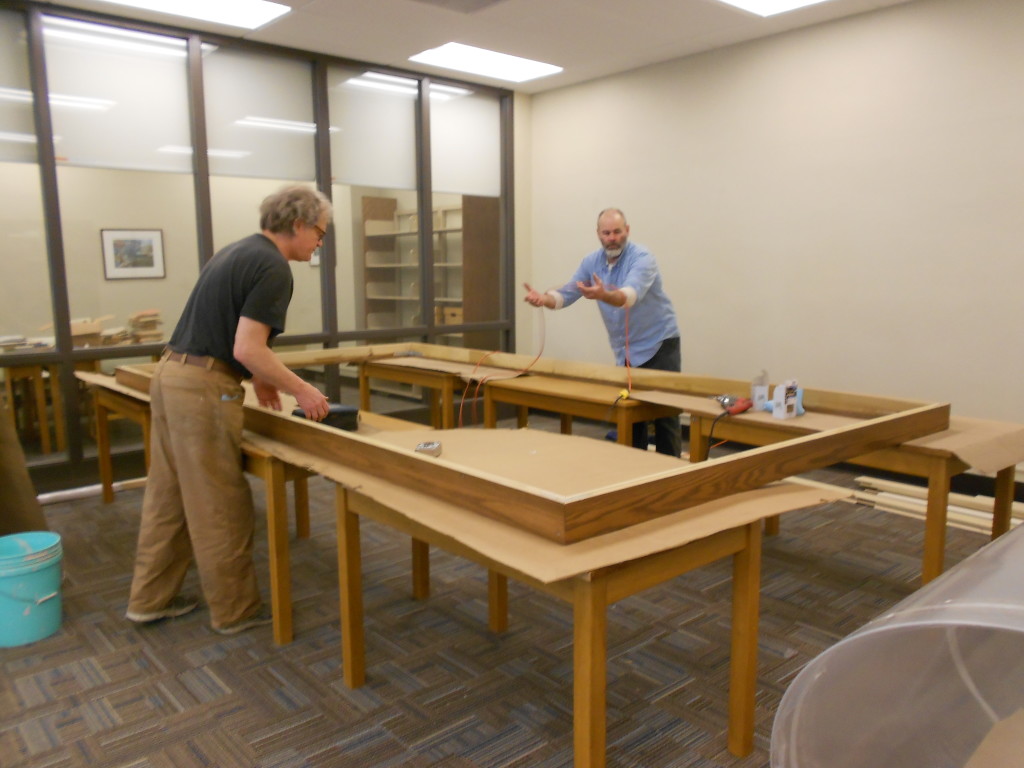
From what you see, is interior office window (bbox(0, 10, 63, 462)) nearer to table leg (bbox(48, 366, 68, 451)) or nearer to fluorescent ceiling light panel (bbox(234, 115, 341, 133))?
table leg (bbox(48, 366, 68, 451))

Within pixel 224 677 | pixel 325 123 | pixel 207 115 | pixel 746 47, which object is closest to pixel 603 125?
pixel 746 47

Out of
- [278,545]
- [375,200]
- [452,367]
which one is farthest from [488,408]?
[375,200]

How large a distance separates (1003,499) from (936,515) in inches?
19.5

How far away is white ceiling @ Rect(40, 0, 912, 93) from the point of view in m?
3.95

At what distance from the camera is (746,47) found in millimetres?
4613

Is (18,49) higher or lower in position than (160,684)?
higher

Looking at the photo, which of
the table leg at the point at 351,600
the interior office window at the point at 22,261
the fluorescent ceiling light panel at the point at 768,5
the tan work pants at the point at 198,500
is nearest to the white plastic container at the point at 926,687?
the table leg at the point at 351,600

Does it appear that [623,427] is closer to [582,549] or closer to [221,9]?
[582,549]

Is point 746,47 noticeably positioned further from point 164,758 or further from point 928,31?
point 164,758

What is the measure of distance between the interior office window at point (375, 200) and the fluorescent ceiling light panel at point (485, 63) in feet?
1.31

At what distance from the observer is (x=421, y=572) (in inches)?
111

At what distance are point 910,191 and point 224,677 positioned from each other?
12.7 feet

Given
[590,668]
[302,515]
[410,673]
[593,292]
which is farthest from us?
[302,515]

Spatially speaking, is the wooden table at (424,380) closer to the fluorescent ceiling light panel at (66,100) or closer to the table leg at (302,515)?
the table leg at (302,515)
